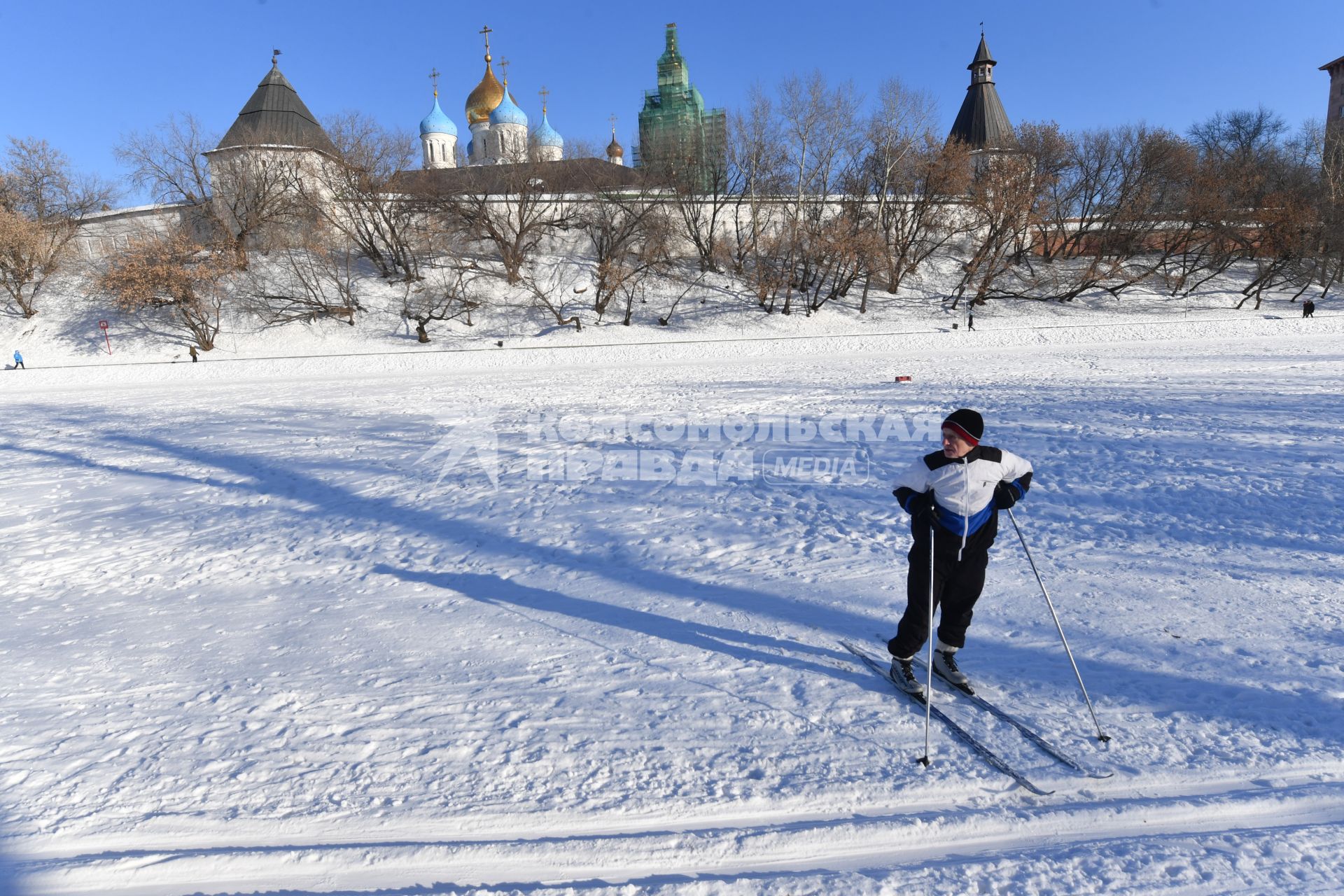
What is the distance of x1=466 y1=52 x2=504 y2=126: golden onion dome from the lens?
180ft

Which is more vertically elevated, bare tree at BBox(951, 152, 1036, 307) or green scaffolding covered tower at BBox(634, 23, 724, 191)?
green scaffolding covered tower at BBox(634, 23, 724, 191)

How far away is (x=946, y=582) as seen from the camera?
12.3ft

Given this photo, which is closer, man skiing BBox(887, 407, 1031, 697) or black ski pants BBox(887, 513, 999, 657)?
man skiing BBox(887, 407, 1031, 697)

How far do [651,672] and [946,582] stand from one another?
178 centimetres

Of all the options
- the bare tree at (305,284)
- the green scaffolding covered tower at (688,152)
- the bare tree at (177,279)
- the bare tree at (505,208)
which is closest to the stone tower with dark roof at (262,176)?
the bare tree at (305,284)

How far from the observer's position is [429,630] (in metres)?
4.93

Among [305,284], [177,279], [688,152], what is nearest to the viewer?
[177,279]

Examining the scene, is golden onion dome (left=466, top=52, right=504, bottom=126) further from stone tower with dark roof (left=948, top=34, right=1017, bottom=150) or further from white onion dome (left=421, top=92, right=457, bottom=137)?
stone tower with dark roof (left=948, top=34, right=1017, bottom=150)

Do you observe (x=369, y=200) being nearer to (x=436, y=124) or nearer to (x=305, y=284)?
(x=305, y=284)

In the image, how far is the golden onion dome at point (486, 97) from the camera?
180 feet

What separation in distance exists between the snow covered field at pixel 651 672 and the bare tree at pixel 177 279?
76.3 feet

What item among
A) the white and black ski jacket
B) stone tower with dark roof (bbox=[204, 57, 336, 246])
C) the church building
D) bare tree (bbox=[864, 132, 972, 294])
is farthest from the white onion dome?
the white and black ski jacket

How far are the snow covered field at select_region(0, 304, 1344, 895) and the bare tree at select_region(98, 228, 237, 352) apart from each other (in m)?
23.3

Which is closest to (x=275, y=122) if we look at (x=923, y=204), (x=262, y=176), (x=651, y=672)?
(x=262, y=176)
